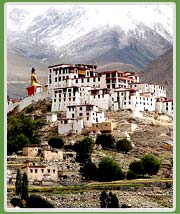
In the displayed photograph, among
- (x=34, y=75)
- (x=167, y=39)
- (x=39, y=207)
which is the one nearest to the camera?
(x=39, y=207)

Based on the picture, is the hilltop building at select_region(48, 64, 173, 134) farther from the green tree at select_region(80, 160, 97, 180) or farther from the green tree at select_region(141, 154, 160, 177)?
the green tree at select_region(141, 154, 160, 177)

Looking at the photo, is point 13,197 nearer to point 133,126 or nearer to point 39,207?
point 39,207

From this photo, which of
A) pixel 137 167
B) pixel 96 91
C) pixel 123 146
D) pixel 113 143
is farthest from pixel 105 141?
pixel 96 91

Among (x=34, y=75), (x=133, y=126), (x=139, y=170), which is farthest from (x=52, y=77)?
(x=139, y=170)

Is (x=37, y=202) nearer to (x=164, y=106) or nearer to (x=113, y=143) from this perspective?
(x=113, y=143)

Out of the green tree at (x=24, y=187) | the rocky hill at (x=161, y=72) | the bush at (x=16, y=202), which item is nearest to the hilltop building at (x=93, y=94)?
the rocky hill at (x=161, y=72)

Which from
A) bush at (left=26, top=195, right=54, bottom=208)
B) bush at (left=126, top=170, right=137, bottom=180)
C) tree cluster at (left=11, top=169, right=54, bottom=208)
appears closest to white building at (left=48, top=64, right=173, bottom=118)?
bush at (left=126, top=170, right=137, bottom=180)

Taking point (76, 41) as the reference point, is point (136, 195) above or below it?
below
